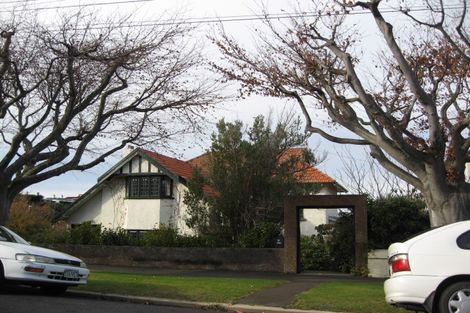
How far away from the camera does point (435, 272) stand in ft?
24.9

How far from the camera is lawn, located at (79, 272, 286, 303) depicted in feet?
36.5

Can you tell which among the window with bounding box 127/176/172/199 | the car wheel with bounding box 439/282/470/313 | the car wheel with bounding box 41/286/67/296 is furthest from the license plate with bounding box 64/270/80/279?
the window with bounding box 127/176/172/199

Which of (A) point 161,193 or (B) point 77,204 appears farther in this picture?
(B) point 77,204

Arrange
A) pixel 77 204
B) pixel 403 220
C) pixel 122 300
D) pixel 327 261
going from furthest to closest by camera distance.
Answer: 1. pixel 77 204
2. pixel 327 261
3. pixel 403 220
4. pixel 122 300

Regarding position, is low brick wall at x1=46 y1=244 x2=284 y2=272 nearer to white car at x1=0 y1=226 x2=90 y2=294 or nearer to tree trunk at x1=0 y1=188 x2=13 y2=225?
tree trunk at x1=0 y1=188 x2=13 y2=225

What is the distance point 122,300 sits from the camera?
440 inches

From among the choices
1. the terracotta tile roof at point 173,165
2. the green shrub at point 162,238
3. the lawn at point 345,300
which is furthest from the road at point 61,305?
the terracotta tile roof at point 173,165

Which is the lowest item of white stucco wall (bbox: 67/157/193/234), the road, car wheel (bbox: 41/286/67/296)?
the road

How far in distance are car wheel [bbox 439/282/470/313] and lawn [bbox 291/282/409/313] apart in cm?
198

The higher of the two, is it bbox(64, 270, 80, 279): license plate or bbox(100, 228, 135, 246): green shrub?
bbox(100, 228, 135, 246): green shrub

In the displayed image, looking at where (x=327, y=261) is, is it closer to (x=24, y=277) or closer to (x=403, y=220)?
(x=403, y=220)

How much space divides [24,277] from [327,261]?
10.7m

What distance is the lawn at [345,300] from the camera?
9.62 metres

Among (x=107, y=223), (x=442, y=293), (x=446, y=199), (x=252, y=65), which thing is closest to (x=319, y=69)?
(x=252, y=65)
